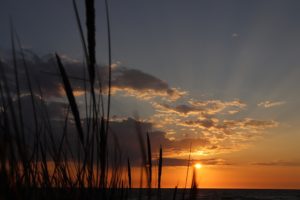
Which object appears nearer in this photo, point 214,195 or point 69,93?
point 69,93

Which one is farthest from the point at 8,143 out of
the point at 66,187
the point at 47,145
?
the point at 47,145

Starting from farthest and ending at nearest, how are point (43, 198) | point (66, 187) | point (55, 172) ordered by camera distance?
1. point (55, 172)
2. point (66, 187)
3. point (43, 198)

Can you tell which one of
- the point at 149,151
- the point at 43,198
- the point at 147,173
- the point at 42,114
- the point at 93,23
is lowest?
the point at 43,198

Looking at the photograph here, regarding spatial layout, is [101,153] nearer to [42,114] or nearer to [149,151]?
[149,151]

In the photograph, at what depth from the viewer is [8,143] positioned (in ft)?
3.70

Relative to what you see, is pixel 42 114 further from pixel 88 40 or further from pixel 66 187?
pixel 88 40

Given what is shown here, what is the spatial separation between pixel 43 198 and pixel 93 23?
86 centimetres

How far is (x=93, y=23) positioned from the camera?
4.44 ft

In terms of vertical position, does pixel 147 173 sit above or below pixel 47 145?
below

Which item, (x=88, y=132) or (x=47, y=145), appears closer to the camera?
(x=88, y=132)

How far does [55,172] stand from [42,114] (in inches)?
15.3

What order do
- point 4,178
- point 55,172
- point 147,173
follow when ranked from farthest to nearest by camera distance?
1. point 55,172
2. point 147,173
3. point 4,178

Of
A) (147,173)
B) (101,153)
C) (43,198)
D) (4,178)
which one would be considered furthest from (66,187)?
(4,178)

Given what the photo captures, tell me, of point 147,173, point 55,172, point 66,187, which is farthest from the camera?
point 55,172
